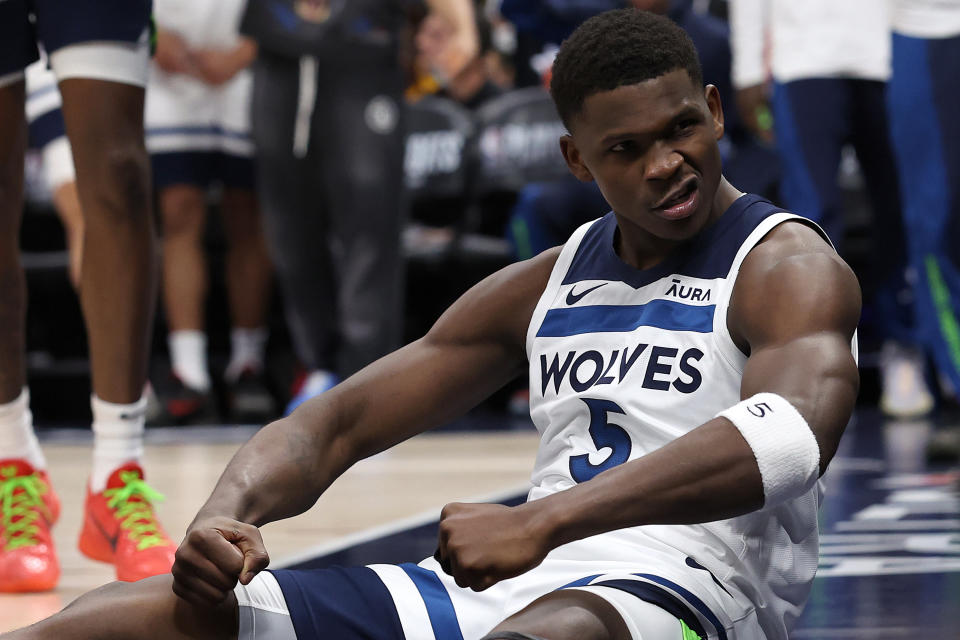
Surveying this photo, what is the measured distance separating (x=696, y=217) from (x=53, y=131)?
8.91ft

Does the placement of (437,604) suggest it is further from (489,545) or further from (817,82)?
(817,82)

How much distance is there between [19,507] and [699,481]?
1.57m

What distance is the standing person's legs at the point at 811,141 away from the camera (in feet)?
15.1

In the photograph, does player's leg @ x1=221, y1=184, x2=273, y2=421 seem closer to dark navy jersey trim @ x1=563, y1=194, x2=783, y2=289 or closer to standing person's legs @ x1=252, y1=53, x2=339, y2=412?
standing person's legs @ x1=252, y1=53, x2=339, y2=412

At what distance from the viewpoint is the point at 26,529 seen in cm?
256

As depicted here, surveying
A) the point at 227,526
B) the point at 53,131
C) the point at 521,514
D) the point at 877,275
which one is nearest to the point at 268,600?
the point at 227,526

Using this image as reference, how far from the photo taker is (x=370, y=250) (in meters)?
5.36

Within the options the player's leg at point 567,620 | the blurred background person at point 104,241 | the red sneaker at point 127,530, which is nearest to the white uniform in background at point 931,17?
the blurred background person at point 104,241

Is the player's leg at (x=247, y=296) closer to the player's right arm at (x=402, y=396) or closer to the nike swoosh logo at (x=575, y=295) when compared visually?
the player's right arm at (x=402, y=396)

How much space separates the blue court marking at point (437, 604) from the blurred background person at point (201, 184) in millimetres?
4307

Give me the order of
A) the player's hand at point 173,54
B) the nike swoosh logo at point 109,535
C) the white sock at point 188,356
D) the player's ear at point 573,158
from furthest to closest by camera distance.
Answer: the player's hand at point 173,54
the white sock at point 188,356
the nike swoosh logo at point 109,535
the player's ear at point 573,158

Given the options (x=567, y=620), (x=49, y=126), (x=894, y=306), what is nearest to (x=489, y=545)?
(x=567, y=620)

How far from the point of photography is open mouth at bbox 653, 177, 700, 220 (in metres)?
1.61

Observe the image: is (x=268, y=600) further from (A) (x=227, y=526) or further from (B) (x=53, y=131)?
(B) (x=53, y=131)
